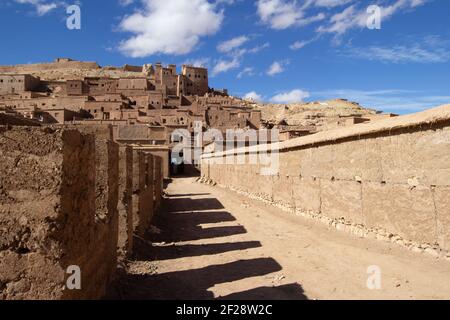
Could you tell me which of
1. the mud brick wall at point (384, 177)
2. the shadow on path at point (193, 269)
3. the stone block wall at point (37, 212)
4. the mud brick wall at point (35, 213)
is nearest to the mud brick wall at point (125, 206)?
the shadow on path at point (193, 269)

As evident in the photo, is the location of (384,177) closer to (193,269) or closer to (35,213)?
(193,269)

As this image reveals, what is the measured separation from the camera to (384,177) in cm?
740

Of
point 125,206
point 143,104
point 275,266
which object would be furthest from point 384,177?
point 143,104

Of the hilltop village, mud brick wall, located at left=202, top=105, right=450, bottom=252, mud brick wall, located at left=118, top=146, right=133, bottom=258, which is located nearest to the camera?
mud brick wall, located at left=202, top=105, right=450, bottom=252

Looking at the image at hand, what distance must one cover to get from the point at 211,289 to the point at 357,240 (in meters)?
3.67

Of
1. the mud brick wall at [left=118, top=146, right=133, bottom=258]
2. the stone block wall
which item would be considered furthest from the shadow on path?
the stone block wall

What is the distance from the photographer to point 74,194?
140 inches

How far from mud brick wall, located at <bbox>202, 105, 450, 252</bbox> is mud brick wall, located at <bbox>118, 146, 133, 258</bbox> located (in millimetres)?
4482

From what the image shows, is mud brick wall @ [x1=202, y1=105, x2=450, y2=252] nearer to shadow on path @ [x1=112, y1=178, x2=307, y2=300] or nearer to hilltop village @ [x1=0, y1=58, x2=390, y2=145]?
shadow on path @ [x1=112, y1=178, x2=307, y2=300]

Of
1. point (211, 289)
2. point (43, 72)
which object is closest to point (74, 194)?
point (211, 289)

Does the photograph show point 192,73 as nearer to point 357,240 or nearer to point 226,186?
point 226,186

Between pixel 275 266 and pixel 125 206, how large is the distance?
2744 mm

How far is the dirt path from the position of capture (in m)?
5.14

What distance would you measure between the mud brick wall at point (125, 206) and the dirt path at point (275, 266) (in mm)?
337
